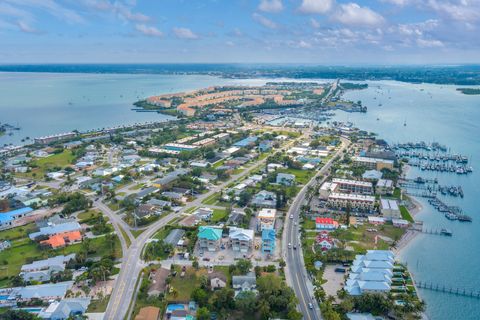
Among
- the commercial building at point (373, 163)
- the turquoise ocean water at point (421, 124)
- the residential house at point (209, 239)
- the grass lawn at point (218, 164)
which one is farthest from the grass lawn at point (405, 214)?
→ the grass lawn at point (218, 164)

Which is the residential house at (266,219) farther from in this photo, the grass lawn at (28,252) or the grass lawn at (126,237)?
the grass lawn at (28,252)

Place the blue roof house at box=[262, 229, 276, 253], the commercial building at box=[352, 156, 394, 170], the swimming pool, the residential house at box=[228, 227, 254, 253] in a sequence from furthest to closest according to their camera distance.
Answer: the commercial building at box=[352, 156, 394, 170] < the residential house at box=[228, 227, 254, 253] < the blue roof house at box=[262, 229, 276, 253] < the swimming pool

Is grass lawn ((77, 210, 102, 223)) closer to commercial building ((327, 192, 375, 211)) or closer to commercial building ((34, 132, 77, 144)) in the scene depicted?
commercial building ((327, 192, 375, 211))

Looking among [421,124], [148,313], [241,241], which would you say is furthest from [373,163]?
[421,124]

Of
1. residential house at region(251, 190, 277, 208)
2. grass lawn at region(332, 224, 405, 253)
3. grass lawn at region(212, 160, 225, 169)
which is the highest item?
residential house at region(251, 190, 277, 208)

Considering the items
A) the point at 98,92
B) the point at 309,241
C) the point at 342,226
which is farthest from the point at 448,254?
the point at 98,92

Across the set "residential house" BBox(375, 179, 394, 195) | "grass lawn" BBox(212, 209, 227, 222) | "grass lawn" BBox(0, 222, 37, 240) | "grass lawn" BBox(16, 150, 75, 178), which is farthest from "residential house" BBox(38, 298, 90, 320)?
"residential house" BBox(375, 179, 394, 195)

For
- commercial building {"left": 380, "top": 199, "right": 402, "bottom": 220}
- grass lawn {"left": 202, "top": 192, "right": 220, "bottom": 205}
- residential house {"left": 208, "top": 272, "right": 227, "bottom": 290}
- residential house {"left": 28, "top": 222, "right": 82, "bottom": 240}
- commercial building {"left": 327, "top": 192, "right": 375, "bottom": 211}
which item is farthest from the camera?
grass lawn {"left": 202, "top": 192, "right": 220, "bottom": 205}
